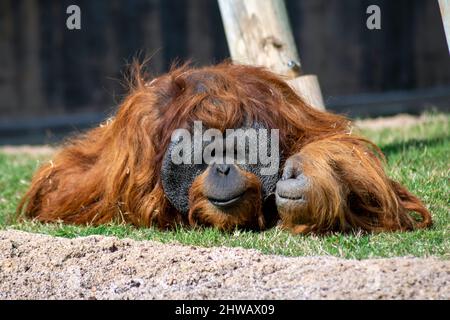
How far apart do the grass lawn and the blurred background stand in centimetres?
316

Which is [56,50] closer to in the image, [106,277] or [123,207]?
[123,207]

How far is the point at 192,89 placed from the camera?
4121 millimetres

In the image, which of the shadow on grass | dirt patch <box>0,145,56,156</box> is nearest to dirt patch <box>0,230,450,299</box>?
the shadow on grass

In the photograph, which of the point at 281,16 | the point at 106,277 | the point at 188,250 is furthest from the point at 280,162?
the point at 281,16

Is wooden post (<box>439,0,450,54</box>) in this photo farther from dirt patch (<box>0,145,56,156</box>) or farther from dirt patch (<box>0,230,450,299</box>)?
dirt patch (<box>0,145,56,156</box>)

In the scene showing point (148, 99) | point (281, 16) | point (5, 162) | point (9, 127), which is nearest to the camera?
point (148, 99)

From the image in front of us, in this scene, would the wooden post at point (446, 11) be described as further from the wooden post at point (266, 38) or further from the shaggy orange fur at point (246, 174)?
the wooden post at point (266, 38)

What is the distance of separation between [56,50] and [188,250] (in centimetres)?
610

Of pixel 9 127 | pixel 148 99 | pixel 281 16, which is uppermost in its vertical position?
pixel 281 16

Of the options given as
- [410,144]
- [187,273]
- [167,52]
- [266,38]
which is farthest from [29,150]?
[187,273]

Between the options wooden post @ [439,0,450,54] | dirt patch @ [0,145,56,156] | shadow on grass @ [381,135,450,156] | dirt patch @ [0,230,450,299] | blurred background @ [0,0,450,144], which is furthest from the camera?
blurred background @ [0,0,450,144]

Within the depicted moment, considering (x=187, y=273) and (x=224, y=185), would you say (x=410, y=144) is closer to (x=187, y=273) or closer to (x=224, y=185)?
(x=224, y=185)

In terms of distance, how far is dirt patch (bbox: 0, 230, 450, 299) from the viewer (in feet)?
9.34

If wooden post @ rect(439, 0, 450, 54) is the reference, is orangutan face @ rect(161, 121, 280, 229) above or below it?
below
